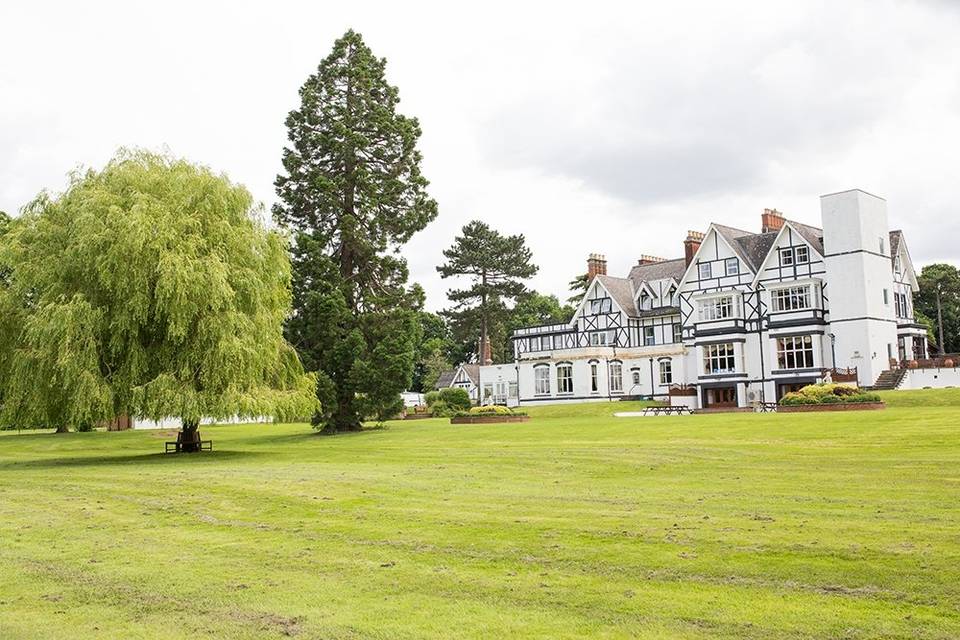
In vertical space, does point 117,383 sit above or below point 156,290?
below

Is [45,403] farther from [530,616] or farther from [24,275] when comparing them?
[530,616]

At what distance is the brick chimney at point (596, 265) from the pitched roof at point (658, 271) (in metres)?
2.26

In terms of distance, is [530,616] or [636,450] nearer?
[530,616]

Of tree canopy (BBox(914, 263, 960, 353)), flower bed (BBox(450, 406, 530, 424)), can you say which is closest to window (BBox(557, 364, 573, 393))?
flower bed (BBox(450, 406, 530, 424))

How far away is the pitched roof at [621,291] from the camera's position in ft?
211

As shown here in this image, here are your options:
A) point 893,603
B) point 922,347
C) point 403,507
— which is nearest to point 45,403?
point 403,507

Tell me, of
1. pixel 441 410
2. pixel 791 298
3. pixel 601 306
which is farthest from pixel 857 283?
pixel 441 410

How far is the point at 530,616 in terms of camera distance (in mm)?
7941

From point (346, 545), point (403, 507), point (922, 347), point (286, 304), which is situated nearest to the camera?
point (346, 545)

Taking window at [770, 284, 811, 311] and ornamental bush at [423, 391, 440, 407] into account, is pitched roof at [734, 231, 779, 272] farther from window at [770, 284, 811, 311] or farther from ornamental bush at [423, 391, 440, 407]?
ornamental bush at [423, 391, 440, 407]

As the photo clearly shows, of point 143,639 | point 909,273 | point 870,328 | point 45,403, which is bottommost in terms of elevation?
point 143,639

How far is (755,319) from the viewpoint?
5303 cm

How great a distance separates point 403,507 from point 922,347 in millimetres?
48872

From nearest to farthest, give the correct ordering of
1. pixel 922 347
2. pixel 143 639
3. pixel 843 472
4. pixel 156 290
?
pixel 143 639, pixel 843 472, pixel 156 290, pixel 922 347
